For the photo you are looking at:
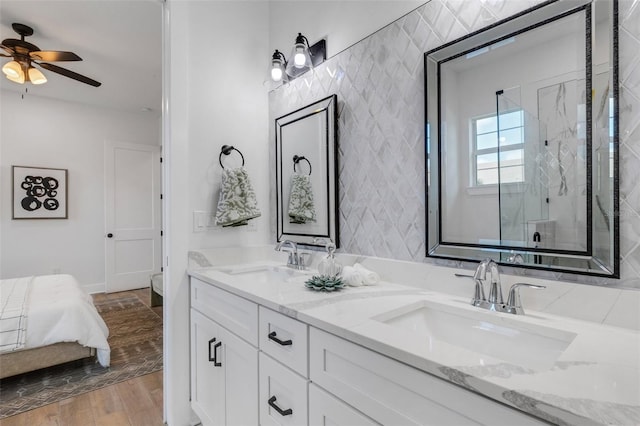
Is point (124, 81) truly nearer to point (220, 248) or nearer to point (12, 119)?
point (12, 119)

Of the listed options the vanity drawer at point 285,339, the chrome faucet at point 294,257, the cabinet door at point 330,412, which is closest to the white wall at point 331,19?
the chrome faucet at point 294,257

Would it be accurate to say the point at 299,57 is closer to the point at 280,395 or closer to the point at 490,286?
the point at 490,286

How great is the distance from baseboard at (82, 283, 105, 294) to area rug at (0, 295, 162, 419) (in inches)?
59.1

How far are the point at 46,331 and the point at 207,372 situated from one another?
1479mm

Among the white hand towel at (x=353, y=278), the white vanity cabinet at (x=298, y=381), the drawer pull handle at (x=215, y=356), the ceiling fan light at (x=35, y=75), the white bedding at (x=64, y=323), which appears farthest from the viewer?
the ceiling fan light at (x=35, y=75)

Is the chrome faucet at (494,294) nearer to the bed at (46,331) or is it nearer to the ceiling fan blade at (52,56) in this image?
the bed at (46,331)

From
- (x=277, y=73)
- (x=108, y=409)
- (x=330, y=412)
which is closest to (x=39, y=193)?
(x=108, y=409)

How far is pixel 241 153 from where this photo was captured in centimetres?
205

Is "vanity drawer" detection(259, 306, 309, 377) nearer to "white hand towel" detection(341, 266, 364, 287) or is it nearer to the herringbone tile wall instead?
"white hand towel" detection(341, 266, 364, 287)

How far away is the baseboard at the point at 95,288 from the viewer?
175 inches

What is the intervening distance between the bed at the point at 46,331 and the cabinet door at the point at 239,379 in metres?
1.55

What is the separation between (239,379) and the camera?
1.30 meters

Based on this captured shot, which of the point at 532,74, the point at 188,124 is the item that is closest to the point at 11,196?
the point at 188,124

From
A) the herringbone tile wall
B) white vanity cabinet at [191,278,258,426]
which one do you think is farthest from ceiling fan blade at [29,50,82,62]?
white vanity cabinet at [191,278,258,426]
